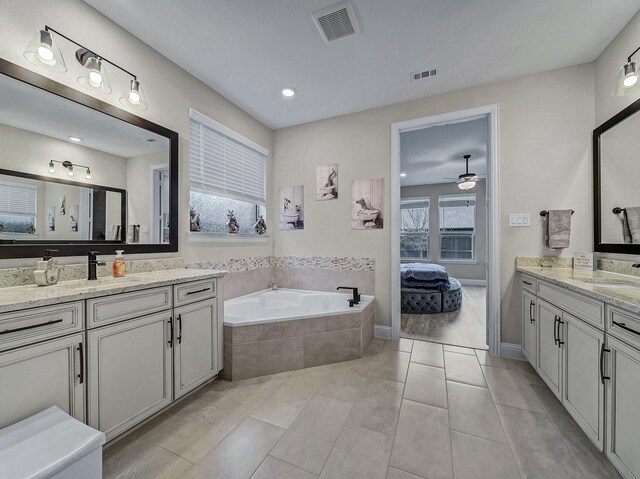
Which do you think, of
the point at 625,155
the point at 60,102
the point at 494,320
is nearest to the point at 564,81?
the point at 625,155

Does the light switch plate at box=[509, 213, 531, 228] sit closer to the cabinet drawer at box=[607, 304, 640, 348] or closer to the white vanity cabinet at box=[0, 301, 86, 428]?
the cabinet drawer at box=[607, 304, 640, 348]

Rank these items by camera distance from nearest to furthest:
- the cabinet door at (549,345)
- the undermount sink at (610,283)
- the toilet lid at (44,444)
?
the toilet lid at (44,444), the undermount sink at (610,283), the cabinet door at (549,345)

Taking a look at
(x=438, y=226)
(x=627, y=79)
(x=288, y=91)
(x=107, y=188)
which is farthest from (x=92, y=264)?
(x=438, y=226)

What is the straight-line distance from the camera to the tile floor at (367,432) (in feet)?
4.35

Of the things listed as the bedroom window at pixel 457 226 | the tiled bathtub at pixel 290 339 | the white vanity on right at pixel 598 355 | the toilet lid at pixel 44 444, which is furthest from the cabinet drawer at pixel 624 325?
the bedroom window at pixel 457 226

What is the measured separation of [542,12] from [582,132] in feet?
3.91

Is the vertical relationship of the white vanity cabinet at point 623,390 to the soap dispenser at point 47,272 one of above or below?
below

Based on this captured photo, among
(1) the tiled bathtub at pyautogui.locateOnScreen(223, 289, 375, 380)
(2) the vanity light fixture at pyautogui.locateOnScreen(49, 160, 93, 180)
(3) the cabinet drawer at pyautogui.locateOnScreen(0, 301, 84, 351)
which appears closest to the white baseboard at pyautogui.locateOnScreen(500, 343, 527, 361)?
(1) the tiled bathtub at pyautogui.locateOnScreen(223, 289, 375, 380)

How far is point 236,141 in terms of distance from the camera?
10.2 feet

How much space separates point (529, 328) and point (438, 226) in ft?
16.7

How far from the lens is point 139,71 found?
2066mm

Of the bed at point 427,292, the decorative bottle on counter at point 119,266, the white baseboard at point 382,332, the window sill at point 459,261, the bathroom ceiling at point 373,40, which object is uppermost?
the bathroom ceiling at point 373,40

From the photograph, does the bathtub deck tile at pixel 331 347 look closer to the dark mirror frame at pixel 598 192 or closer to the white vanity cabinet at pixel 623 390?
the white vanity cabinet at pixel 623 390

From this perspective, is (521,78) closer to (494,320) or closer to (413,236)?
(494,320)
